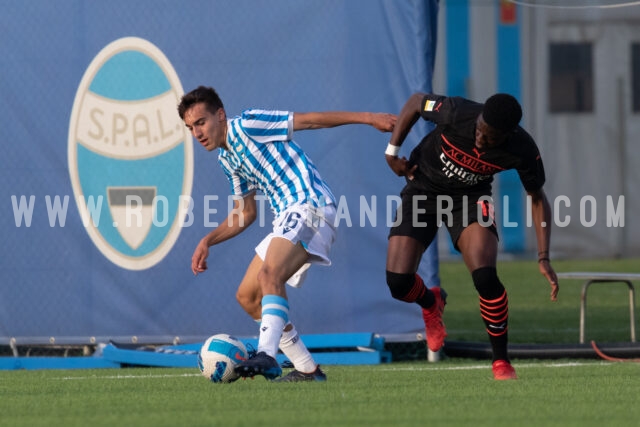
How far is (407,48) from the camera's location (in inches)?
415

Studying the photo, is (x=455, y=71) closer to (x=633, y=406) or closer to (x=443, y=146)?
(x=443, y=146)

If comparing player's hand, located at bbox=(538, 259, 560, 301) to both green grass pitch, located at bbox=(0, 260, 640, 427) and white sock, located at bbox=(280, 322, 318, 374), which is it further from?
white sock, located at bbox=(280, 322, 318, 374)

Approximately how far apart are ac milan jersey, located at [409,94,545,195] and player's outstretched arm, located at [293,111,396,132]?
1.65 ft

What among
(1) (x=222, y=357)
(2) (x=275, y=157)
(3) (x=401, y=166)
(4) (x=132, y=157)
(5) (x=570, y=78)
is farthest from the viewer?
(5) (x=570, y=78)


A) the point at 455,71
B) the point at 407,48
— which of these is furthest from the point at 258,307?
the point at 455,71

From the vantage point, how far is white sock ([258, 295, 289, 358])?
7426 millimetres

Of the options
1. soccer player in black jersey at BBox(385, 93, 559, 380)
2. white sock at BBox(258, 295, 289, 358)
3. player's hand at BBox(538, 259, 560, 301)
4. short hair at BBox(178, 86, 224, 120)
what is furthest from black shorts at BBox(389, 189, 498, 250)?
short hair at BBox(178, 86, 224, 120)

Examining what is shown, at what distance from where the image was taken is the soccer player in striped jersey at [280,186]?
768cm

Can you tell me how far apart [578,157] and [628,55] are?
7.96 ft

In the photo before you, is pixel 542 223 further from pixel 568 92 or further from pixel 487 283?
pixel 568 92

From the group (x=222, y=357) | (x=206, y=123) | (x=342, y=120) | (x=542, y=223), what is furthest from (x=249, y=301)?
(x=542, y=223)

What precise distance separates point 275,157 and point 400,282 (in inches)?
58.1

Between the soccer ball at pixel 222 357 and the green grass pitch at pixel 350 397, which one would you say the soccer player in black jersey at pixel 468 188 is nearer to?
the green grass pitch at pixel 350 397

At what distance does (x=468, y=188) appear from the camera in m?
8.53
